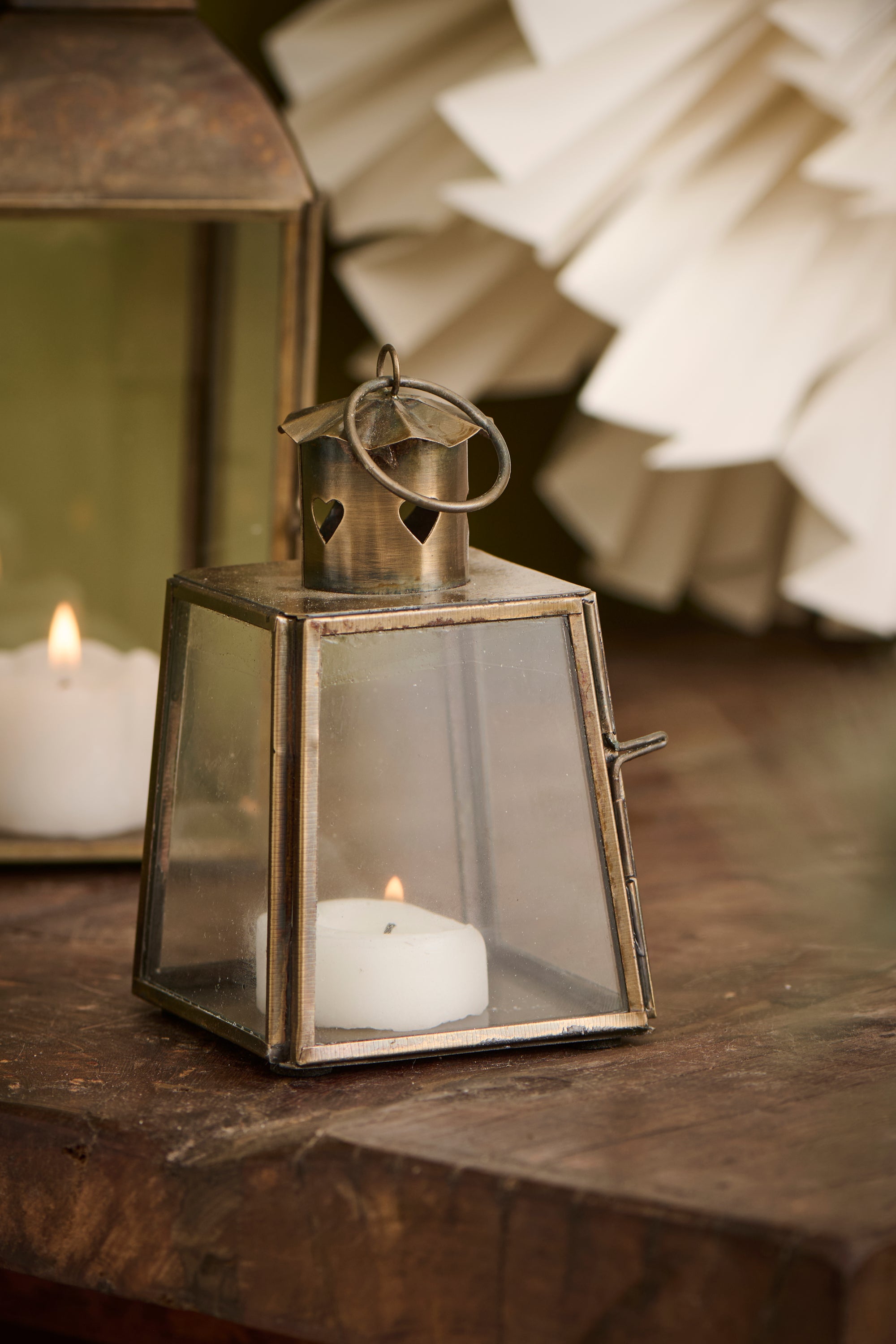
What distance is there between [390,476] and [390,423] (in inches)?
0.7

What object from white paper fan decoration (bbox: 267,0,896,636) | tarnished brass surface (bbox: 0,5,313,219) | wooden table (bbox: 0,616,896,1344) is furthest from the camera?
white paper fan decoration (bbox: 267,0,896,636)

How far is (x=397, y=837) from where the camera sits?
56 cm

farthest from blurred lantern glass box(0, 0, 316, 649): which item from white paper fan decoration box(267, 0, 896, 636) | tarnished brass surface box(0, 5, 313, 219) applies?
white paper fan decoration box(267, 0, 896, 636)

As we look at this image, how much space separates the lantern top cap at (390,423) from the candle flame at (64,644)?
0.30 meters

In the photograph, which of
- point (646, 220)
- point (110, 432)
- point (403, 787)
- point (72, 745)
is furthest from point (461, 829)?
point (646, 220)

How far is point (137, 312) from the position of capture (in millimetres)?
879

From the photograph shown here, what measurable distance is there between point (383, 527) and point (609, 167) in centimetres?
55

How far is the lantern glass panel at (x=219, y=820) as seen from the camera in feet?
1.86

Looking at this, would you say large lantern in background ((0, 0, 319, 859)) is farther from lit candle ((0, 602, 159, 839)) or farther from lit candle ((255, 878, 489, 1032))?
lit candle ((255, 878, 489, 1032))

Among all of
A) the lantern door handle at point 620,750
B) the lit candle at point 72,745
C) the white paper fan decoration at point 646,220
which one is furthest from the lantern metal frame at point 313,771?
the white paper fan decoration at point 646,220

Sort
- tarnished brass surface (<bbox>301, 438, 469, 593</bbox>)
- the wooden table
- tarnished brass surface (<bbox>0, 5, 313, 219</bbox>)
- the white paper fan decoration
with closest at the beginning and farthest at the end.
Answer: the wooden table → tarnished brass surface (<bbox>301, 438, 469, 593</bbox>) → tarnished brass surface (<bbox>0, 5, 313, 219</bbox>) → the white paper fan decoration

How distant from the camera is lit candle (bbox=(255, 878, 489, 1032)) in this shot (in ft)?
1.81

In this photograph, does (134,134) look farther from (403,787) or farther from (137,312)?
(403,787)

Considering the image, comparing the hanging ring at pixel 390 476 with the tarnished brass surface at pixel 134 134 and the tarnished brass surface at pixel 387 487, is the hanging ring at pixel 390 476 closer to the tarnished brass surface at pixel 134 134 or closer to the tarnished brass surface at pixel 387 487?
the tarnished brass surface at pixel 387 487
